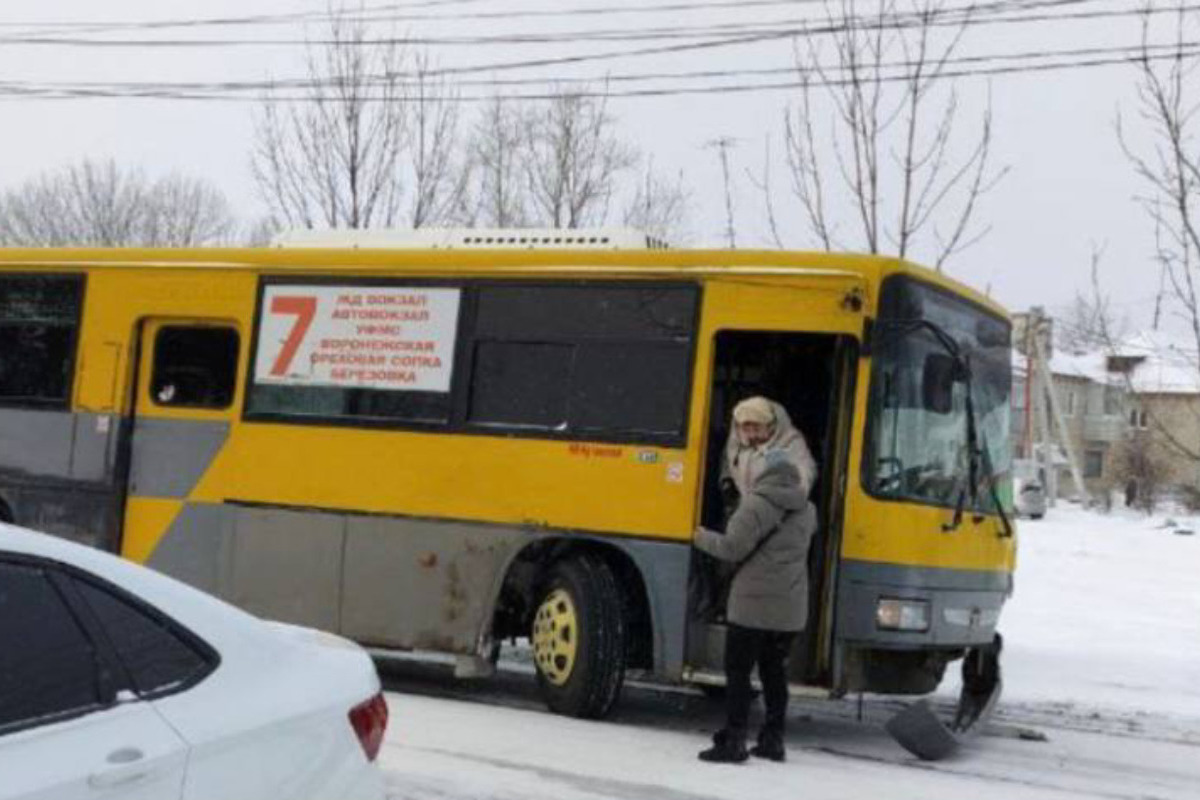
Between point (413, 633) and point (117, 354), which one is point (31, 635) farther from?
point (117, 354)

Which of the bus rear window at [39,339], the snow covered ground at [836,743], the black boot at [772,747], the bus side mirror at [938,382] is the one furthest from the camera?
the bus rear window at [39,339]

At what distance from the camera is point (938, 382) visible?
8469 mm

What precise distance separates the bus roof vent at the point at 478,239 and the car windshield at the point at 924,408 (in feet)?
6.10

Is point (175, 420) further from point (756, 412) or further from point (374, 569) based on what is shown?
point (756, 412)

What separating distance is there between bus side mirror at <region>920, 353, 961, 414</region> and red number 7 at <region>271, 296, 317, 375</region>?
4097mm

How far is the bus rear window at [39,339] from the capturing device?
1027 centimetres

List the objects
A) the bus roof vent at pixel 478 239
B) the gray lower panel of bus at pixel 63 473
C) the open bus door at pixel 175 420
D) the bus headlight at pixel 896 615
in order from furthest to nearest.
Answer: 1. the gray lower panel of bus at pixel 63 473
2. the open bus door at pixel 175 420
3. the bus roof vent at pixel 478 239
4. the bus headlight at pixel 896 615

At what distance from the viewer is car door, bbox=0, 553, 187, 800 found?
2.90 metres

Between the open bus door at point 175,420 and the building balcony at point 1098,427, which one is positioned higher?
the building balcony at point 1098,427

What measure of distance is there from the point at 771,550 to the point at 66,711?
491 cm

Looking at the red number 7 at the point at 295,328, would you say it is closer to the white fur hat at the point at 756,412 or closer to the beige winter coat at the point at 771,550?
the white fur hat at the point at 756,412

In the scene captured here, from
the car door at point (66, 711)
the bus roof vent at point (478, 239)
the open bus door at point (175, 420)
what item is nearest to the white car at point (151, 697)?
the car door at point (66, 711)

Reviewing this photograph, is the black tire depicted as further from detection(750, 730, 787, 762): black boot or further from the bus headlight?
the bus headlight

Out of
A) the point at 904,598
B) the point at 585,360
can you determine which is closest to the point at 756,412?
the point at 904,598
